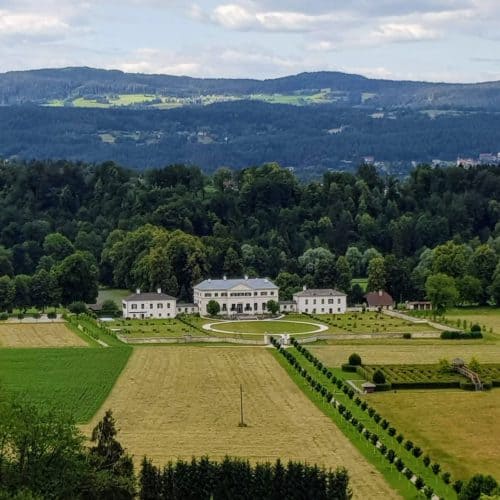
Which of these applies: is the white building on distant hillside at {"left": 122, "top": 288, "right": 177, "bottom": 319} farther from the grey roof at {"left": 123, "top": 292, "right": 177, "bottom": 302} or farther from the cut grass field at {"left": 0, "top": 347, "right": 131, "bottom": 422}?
the cut grass field at {"left": 0, "top": 347, "right": 131, "bottom": 422}

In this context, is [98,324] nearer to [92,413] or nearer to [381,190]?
[92,413]

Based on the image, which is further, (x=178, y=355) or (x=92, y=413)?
(x=178, y=355)

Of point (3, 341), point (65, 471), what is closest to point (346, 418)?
point (65, 471)

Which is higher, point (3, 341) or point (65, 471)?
point (65, 471)

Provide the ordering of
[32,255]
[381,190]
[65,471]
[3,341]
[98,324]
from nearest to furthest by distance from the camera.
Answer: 1. [65,471]
2. [3,341]
3. [98,324]
4. [32,255]
5. [381,190]

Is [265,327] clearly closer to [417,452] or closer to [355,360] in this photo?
[355,360]

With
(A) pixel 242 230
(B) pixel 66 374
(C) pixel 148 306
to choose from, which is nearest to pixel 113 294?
(C) pixel 148 306
